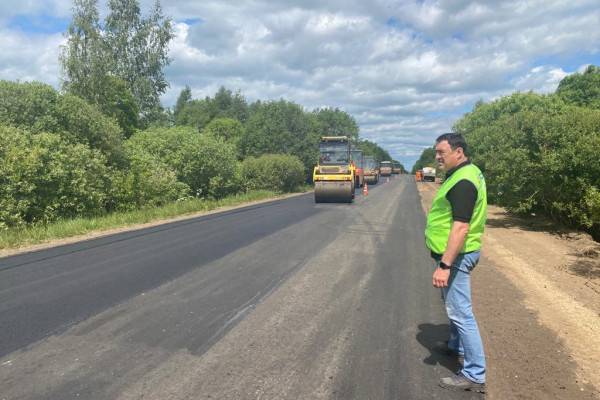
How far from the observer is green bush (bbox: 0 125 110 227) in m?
12.3

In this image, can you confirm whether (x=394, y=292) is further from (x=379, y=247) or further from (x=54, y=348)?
(x=54, y=348)

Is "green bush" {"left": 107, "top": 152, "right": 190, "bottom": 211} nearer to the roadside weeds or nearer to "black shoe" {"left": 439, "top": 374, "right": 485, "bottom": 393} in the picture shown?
the roadside weeds

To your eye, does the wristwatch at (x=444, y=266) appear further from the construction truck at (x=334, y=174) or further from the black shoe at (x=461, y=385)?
the construction truck at (x=334, y=174)

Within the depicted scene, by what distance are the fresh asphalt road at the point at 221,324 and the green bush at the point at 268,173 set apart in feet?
71.0

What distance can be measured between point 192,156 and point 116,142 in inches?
168

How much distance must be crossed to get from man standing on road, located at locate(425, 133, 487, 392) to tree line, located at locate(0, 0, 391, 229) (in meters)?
12.1

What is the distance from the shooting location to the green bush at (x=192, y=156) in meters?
23.0

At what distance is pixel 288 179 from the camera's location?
110 ft

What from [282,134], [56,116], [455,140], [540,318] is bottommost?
[540,318]

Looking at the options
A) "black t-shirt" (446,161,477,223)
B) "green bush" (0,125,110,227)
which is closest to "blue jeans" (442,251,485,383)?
"black t-shirt" (446,161,477,223)

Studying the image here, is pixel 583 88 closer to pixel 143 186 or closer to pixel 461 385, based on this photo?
pixel 143 186

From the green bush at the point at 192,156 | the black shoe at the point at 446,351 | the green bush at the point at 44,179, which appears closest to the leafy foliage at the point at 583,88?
the green bush at the point at 192,156

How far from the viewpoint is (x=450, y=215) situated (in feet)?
11.9

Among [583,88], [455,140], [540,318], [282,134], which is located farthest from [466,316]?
[583,88]
